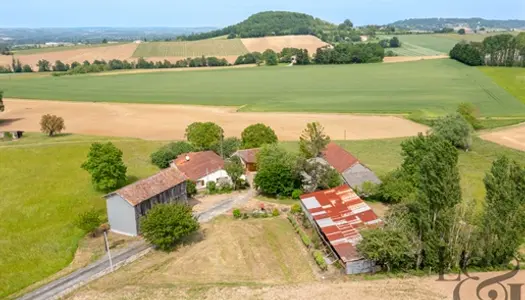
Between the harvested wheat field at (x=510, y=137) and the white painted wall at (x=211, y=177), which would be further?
the harvested wheat field at (x=510, y=137)

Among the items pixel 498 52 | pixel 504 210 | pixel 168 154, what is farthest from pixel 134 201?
pixel 498 52

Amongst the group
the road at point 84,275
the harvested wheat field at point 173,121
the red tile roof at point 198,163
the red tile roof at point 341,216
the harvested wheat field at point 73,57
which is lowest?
the road at point 84,275

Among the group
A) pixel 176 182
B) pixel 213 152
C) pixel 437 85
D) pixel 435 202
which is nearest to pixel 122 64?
pixel 437 85

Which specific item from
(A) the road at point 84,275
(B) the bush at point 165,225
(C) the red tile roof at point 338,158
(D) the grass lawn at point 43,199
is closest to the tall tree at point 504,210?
(C) the red tile roof at point 338,158

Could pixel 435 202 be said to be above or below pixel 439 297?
above

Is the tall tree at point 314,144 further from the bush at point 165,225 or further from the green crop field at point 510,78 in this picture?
the green crop field at point 510,78

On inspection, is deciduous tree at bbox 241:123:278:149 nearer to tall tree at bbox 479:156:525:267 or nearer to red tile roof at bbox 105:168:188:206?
red tile roof at bbox 105:168:188:206

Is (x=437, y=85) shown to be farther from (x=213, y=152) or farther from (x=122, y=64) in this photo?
(x=122, y=64)
